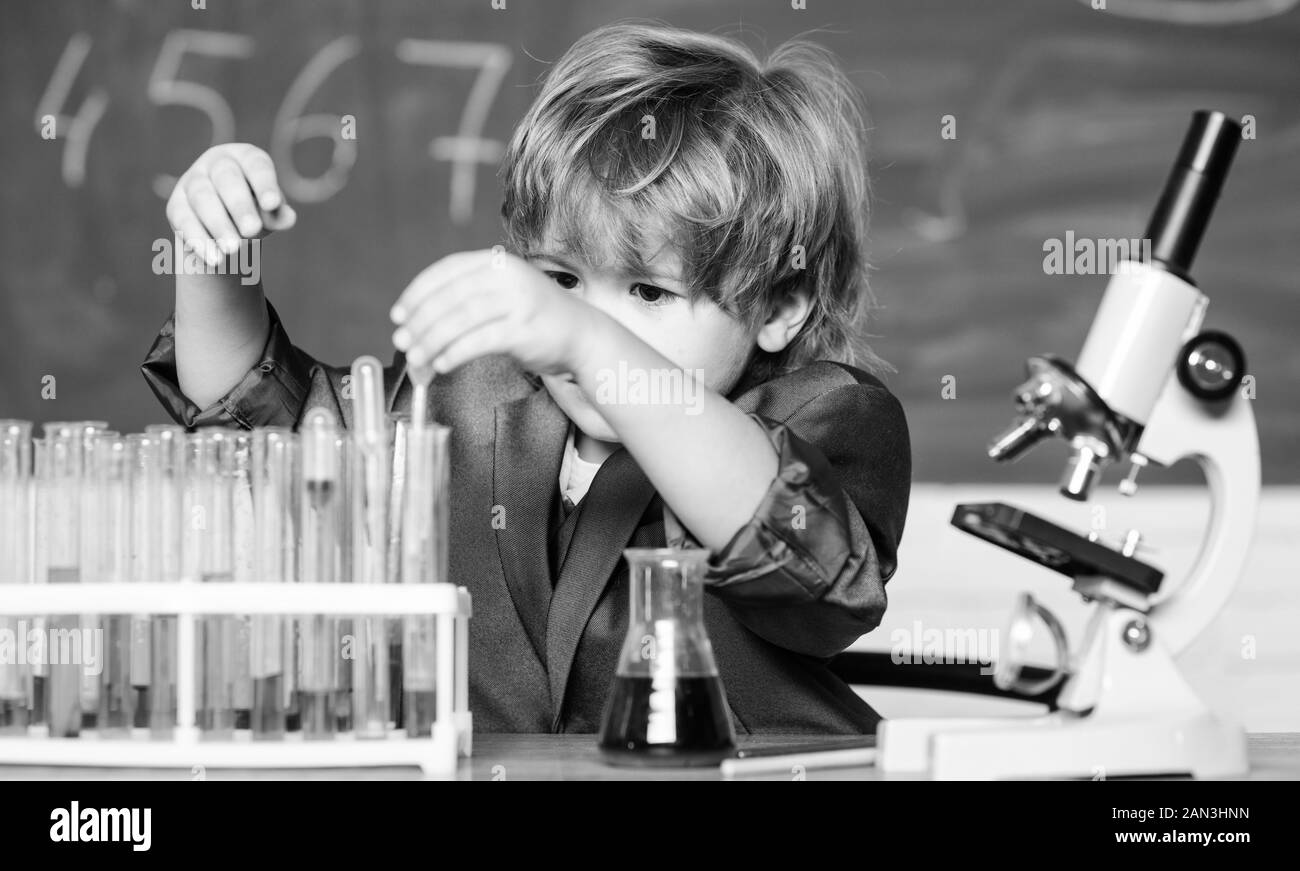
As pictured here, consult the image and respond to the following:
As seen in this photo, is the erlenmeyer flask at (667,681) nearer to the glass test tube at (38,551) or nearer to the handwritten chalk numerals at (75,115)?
the glass test tube at (38,551)

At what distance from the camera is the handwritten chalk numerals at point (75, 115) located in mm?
2562

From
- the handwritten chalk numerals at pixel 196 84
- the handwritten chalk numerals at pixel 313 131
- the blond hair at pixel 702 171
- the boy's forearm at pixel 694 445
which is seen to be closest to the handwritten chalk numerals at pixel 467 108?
the handwritten chalk numerals at pixel 313 131

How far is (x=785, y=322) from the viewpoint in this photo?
138 cm

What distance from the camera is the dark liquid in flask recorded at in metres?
0.84

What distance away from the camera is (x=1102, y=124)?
264 cm

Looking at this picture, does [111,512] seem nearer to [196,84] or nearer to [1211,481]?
[1211,481]

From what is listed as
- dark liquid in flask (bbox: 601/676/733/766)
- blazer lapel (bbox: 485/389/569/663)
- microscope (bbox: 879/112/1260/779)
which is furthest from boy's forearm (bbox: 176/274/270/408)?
microscope (bbox: 879/112/1260/779)

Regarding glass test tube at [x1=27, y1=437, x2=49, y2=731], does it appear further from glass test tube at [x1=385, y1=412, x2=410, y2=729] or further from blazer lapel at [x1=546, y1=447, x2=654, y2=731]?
blazer lapel at [x1=546, y1=447, x2=654, y2=731]

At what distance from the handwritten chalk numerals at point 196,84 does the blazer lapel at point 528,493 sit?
1.43 metres

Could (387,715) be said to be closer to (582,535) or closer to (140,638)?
(140,638)

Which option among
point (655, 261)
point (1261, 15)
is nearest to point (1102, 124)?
point (1261, 15)

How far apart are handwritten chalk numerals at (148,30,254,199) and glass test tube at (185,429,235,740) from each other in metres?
1.81

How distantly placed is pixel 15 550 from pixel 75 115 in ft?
6.27

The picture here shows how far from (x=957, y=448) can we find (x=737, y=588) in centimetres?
169
